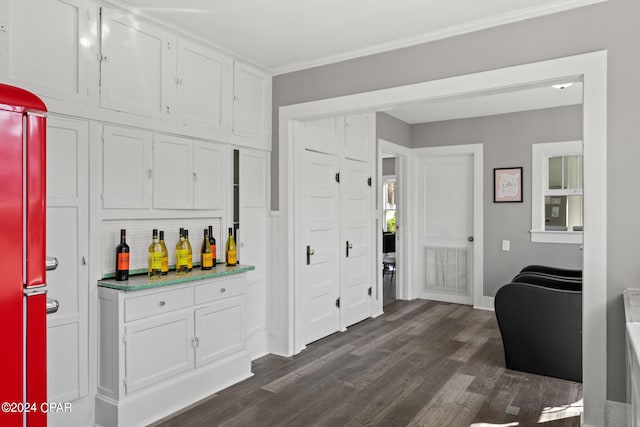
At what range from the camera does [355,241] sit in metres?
5.05

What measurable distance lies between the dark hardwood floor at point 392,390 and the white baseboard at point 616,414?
0.80 ft

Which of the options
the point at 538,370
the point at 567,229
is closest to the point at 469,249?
the point at 567,229

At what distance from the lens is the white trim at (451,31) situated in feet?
8.84

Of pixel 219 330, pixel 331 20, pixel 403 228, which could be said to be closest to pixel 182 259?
pixel 219 330

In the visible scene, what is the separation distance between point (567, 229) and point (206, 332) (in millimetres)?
4612

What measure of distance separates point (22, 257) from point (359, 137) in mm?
4108

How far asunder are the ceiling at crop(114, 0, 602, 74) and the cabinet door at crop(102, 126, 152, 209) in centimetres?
83

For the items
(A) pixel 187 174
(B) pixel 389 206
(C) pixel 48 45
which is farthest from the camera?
(B) pixel 389 206

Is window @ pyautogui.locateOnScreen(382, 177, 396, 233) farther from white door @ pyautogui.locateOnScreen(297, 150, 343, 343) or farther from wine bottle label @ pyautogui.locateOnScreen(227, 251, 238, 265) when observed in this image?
wine bottle label @ pyautogui.locateOnScreen(227, 251, 238, 265)

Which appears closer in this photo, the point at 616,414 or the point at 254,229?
the point at 616,414

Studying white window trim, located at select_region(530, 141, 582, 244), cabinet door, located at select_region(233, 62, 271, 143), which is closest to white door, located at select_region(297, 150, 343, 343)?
cabinet door, located at select_region(233, 62, 271, 143)

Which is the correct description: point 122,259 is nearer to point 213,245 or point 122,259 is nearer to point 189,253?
point 189,253

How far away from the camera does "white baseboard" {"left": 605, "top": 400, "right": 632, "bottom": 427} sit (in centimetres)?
251

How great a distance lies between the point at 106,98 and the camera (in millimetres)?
2715
